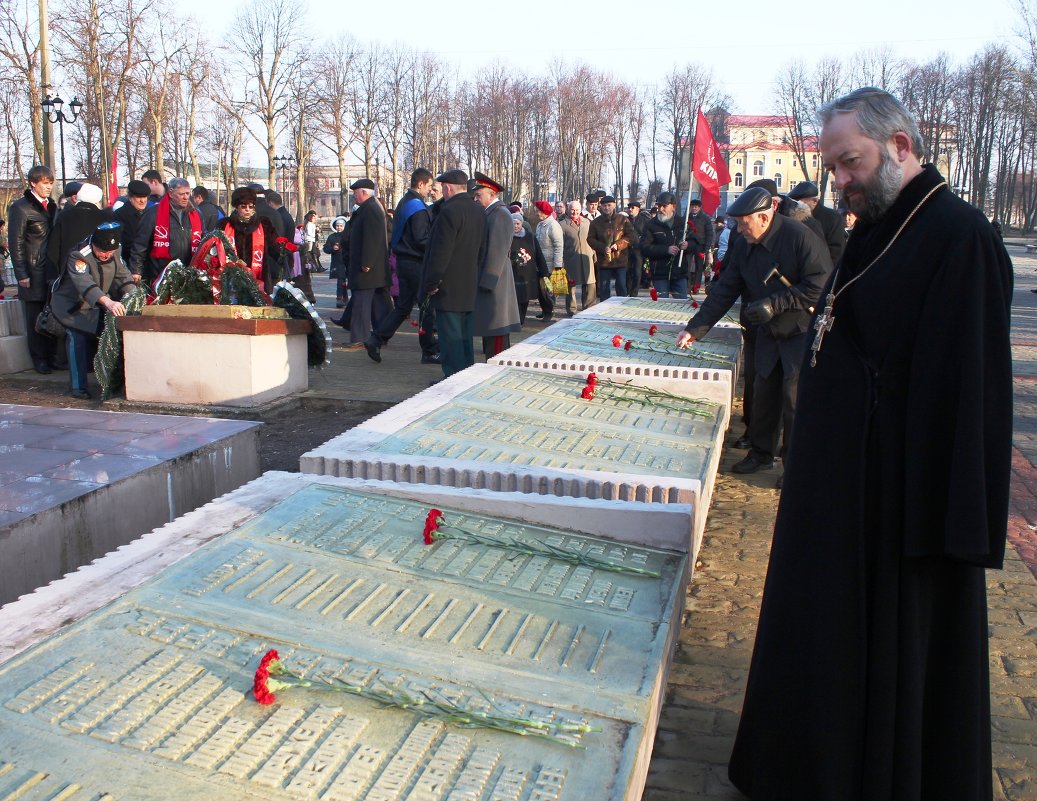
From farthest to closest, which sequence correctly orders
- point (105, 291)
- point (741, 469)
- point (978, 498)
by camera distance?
point (105, 291) < point (741, 469) < point (978, 498)

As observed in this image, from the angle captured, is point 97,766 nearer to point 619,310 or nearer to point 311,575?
point 311,575

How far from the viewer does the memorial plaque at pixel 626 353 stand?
6.10 metres

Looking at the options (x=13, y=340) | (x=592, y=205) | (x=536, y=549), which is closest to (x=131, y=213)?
(x=13, y=340)

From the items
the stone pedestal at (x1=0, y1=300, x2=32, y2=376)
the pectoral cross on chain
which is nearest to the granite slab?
the pectoral cross on chain

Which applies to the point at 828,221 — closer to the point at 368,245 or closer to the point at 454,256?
the point at 454,256

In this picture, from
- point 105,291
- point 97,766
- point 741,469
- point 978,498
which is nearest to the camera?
point 97,766

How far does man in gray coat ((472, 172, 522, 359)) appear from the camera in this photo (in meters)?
8.56

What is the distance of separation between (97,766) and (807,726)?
5.52 feet

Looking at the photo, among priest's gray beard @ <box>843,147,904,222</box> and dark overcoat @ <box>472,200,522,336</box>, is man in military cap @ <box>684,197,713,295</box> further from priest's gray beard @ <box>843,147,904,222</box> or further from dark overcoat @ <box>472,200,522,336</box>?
priest's gray beard @ <box>843,147,904,222</box>

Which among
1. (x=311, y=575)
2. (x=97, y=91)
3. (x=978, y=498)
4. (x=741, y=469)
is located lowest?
(x=741, y=469)

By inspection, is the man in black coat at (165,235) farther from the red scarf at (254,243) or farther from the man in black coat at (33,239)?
the man in black coat at (33,239)

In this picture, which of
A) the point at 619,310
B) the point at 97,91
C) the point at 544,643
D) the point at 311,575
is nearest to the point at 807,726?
the point at 544,643

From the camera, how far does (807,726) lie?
2.60 meters

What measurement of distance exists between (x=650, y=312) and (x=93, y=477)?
6.58 metres
